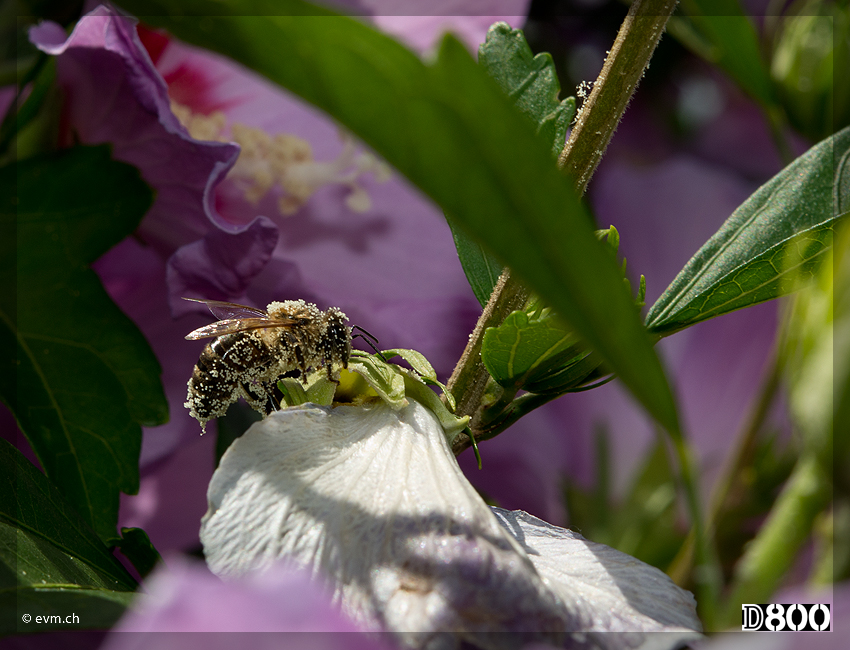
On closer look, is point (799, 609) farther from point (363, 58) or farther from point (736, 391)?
point (736, 391)

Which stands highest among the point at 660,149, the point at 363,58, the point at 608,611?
the point at 660,149

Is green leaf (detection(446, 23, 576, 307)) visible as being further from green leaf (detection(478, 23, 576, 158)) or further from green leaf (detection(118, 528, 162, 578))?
green leaf (detection(118, 528, 162, 578))

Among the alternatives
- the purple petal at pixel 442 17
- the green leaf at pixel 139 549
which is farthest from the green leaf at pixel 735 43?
the green leaf at pixel 139 549

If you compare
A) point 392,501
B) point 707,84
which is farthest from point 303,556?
point 707,84

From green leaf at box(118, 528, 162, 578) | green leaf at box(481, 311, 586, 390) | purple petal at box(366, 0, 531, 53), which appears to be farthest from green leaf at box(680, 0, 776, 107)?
green leaf at box(118, 528, 162, 578)

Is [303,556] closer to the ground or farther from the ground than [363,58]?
closer to the ground

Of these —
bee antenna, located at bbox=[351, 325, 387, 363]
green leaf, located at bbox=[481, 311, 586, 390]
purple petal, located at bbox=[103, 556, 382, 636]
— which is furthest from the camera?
bee antenna, located at bbox=[351, 325, 387, 363]

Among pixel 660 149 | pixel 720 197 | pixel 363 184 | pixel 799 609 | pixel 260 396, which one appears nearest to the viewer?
pixel 799 609

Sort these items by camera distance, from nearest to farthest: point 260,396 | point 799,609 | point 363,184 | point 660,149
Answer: point 799,609 → point 260,396 → point 363,184 → point 660,149

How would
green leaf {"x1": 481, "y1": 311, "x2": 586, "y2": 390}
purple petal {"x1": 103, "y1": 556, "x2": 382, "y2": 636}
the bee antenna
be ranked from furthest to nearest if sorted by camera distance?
the bee antenna
green leaf {"x1": 481, "y1": 311, "x2": 586, "y2": 390}
purple petal {"x1": 103, "y1": 556, "x2": 382, "y2": 636}
